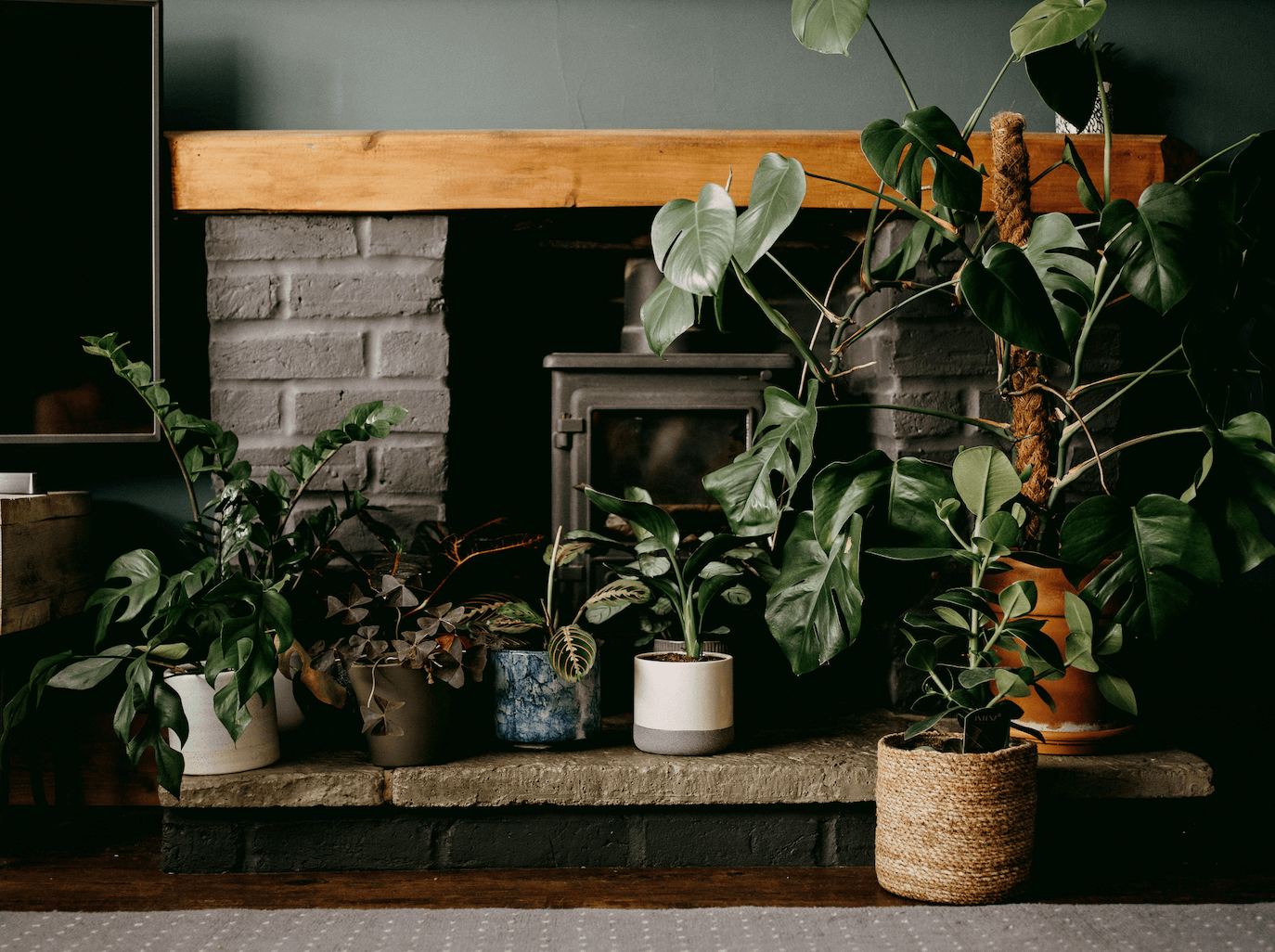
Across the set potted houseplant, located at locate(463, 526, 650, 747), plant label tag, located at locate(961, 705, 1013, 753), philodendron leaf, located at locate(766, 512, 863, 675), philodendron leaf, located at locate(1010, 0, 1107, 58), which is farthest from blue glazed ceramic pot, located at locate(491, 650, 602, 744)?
philodendron leaf, located at locate(1010, 0, 1107, 58)

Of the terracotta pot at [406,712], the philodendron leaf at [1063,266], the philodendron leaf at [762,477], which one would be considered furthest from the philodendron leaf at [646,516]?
the philodendron leaf at [1063,266]

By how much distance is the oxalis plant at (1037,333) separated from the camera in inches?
43.2

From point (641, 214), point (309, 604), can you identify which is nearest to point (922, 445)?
point (641, 214)

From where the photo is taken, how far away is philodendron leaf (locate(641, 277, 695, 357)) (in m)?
1.16

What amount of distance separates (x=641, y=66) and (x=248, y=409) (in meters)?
0.99

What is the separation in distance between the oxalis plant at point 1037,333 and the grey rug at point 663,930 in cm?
31

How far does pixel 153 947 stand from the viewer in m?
1.07

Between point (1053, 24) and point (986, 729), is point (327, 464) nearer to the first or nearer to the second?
point (986, 729)

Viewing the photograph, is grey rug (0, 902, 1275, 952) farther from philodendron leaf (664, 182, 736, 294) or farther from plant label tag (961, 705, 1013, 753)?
philodendron leaf (664, 182, 736, 294)

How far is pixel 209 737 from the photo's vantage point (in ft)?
4.22

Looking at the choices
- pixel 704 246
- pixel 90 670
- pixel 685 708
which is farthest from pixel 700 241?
pixel 90 670

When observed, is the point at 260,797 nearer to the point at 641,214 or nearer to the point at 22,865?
the point at 22,865

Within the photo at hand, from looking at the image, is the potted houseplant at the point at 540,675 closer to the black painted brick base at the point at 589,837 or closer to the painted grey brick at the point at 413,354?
the black painted brick base at the point at 589,837

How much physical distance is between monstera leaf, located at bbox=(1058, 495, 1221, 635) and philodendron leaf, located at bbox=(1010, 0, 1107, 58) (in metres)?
0.60
